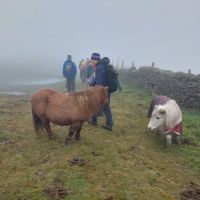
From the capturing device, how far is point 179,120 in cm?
1306

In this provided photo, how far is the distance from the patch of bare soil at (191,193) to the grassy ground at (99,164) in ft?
0.47

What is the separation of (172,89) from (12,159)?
13.6 meters

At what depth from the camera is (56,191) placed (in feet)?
28.4

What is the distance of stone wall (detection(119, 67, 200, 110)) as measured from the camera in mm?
19062

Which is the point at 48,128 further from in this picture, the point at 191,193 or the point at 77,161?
the point at 191,193

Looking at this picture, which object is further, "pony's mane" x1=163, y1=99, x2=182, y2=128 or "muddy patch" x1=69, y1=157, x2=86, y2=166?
"pony's mane" x1=163, y1=99, x2=182, y2=128

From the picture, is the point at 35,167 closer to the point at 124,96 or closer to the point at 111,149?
the point at 111,149

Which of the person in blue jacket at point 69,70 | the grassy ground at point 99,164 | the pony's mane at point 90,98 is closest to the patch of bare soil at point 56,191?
the grassy ground at point 99,164

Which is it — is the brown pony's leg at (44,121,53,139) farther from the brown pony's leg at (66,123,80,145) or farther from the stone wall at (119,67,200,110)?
the stone wall at (119,67,200,110)

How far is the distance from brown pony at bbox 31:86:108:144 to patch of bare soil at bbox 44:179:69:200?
2.66 meters

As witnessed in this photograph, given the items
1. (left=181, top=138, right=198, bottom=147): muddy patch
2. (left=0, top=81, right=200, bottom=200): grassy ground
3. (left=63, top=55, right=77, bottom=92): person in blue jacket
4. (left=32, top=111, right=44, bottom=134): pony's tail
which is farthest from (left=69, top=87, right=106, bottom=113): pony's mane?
(left=63, top=55, right=77, bottom=92): person in blue jacket

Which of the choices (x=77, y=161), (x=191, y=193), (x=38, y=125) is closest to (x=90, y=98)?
(x=38, y=125)

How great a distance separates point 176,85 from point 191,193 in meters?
12.6

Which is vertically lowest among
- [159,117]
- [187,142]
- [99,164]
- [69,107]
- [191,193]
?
[191,193]
